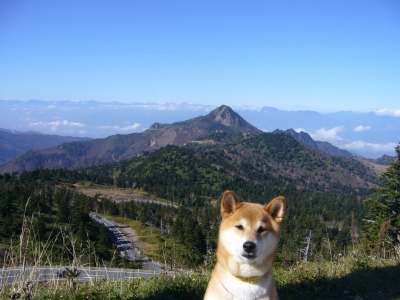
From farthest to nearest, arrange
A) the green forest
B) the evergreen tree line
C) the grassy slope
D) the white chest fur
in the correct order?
1. the evergreen tree line
2. the green forest
3. the grassy slope
4. the white chest fur

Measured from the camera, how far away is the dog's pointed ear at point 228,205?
3.80 metres

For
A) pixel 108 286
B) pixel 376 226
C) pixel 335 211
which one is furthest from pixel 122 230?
pixel 335 211

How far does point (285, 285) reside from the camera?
6.09 metres

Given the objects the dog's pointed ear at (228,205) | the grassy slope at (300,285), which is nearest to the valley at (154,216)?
the grassy slope at (300,285)

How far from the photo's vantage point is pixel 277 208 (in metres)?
3.88

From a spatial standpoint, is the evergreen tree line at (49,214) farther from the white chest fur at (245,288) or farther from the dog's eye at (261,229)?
the dog's eye at (261,229)

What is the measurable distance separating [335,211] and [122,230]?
91.3 m

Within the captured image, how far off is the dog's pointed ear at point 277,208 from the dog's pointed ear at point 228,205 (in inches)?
16.4

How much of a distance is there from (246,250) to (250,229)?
26 centimetres

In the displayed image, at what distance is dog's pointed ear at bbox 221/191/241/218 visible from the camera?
3.80 metres

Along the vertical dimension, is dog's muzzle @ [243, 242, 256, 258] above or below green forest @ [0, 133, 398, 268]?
above

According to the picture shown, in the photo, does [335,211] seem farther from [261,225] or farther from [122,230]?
[261,225]

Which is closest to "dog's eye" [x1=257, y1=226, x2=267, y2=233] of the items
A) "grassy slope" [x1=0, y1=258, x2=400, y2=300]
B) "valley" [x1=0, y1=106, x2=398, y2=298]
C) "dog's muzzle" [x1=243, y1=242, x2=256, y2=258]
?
"dog's muzzle" [x1=243, y1=242, x2=256, y2=258]

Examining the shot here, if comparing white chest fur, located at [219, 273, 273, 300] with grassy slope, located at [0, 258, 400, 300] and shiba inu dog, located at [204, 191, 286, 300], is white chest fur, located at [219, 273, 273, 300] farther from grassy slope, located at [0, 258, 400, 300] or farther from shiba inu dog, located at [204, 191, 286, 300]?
grassy slope, located at [0, 258, 400, 300]
